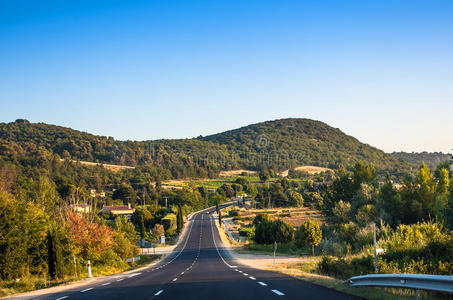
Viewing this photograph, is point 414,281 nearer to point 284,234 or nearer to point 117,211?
point 284,234

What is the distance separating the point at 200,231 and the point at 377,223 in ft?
195

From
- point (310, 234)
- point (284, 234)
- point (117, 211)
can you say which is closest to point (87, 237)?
point (310, 234)

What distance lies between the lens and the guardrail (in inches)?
288

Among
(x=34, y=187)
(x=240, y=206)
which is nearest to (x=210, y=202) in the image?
(x=240, y=206)

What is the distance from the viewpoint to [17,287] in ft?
62.2

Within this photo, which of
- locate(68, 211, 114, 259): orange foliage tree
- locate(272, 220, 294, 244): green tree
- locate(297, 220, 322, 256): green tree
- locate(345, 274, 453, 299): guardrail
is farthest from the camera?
locate(272, 220, 294, 244): green tree

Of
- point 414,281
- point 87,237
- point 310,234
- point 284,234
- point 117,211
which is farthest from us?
point 117,211

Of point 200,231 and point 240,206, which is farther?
point 240,206

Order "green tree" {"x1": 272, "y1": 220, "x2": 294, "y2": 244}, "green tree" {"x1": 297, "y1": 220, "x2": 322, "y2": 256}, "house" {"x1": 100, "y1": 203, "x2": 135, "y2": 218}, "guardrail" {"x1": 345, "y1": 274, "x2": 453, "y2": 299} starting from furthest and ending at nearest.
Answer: "house" {"x1": 100, "y1": 203, "x2": 135, "y2": 218} → "green tree" {"x1": 272, "y1": 220, "x2": 294, "y2": 244} → "green tree" {"x1": 297, "y1": 220, "x2": 322, "y2": 256} → "guardrail" {"x1": 345, "y1": 274, "x2": 453, "y2": 299}

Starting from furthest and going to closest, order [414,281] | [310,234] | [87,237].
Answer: [310,234]
[87,237]
[414,281]

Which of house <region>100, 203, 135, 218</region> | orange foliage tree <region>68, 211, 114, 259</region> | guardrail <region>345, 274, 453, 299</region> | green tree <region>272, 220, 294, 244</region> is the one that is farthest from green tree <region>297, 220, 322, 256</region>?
house <region>100, 203, 135, 218</region>

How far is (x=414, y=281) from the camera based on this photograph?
332 inches

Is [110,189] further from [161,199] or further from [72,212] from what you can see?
[72,212]

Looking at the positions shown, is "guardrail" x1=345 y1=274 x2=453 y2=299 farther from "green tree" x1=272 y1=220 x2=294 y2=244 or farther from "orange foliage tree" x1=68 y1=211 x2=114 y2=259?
"green tree" x1=272 y1=220 x2=294 y2=244
